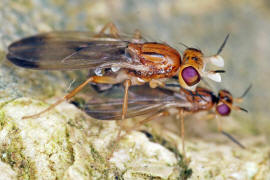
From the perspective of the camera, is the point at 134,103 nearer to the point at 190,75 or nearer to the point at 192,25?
the point at 190,75

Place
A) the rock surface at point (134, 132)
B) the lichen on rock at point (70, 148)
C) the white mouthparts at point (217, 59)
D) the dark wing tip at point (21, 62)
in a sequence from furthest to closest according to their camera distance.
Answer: the white mouthparts at point (217, 59) < the dark wing tip at point (21, 62) < the rock surface at point (134, 132) < the lichen on rock at point (70, 148)

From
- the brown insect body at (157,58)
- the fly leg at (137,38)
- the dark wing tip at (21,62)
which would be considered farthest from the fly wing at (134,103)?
the dark wing tip at (21,62)

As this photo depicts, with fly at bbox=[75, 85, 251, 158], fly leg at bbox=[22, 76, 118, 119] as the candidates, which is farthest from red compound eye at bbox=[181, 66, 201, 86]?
fly leg at bbox=[22, 76, 118, 119]

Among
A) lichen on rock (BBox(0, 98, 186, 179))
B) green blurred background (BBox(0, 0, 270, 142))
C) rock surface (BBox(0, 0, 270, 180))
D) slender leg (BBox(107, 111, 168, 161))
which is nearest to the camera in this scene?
lichen on rock (BBox(0, 98, 186, 179))

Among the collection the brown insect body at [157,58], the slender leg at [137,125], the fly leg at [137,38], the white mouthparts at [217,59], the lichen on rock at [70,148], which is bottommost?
the lichen on rock at [70,148]

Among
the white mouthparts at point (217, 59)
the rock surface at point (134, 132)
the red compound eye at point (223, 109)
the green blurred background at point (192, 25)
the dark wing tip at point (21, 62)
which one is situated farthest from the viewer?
the green blurred background at point (192, 25)

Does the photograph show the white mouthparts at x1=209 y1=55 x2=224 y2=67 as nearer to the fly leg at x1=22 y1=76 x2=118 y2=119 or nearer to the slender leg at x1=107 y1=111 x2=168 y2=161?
the slender leg at x1=107 y1=111 x2=168 y2=161

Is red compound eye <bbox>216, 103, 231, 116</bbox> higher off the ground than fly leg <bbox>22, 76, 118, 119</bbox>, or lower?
higher

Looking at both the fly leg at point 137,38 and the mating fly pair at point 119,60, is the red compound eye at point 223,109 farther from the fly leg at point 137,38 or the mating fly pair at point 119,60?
the fly leg at point 137,38
